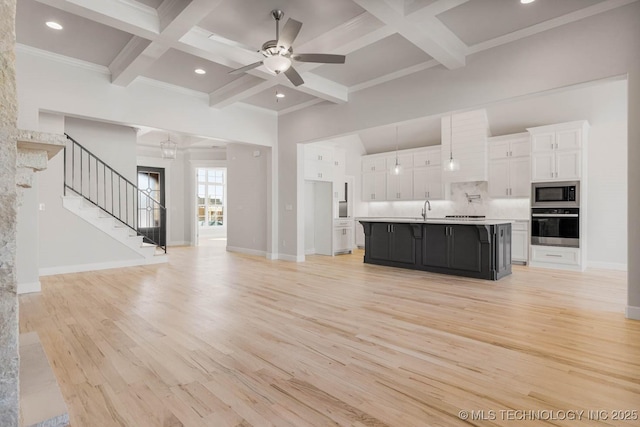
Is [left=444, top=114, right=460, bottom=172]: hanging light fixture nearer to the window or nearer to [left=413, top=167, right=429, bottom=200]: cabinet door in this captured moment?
[left=413, top=167, right=429, bottom=200]: cabinet door

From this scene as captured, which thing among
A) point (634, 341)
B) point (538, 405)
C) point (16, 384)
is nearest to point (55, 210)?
point (16, 384)

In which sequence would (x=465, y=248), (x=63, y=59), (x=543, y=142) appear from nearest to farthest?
(x=63, y=59)
(x=465, y=248)
(x=543, y=142)

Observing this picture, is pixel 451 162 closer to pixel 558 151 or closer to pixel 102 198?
pixel 558 151

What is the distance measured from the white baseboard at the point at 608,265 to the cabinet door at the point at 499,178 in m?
1.93

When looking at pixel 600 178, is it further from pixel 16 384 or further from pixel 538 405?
pixel 16 384

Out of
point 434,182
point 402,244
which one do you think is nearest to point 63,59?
point 402,244

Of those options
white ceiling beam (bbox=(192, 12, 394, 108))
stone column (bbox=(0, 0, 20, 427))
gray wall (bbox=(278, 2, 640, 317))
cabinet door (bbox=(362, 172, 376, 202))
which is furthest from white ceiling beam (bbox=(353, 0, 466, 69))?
cabinet door (bbox=(362, 172, 376, 202))

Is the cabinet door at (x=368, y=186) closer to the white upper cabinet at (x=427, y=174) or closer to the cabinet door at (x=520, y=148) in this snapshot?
the white upper cabinet at (x=427, y=174)

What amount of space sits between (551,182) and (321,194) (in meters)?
4.83

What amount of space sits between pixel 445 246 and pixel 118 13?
17.6 feet

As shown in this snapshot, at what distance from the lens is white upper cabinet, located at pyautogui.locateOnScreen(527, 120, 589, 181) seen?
20.1 ft

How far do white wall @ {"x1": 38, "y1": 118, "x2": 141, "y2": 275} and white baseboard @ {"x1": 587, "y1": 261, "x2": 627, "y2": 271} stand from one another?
8.66m

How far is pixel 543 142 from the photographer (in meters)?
6.50

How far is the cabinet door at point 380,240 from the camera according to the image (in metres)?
6.54
